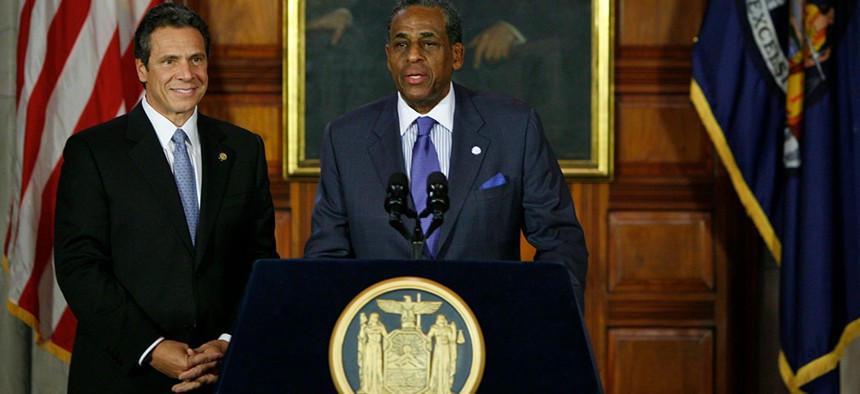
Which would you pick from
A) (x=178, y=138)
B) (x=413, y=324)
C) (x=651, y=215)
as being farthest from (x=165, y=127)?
(x=651, y=215)

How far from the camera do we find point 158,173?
8.44 ft

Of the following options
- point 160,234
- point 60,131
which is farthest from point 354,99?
point 160,234

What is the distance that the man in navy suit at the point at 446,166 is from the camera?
2.60 meters

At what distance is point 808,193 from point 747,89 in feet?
1.73

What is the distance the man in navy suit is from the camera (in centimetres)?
260

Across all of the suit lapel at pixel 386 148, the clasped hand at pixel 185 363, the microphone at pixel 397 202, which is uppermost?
the suit lapel at pixel 386 148

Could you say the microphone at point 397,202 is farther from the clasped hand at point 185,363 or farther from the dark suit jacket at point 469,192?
the clasped hand at point 185,363

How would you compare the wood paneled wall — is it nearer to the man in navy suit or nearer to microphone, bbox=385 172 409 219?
the man in navy suit

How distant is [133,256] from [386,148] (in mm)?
679

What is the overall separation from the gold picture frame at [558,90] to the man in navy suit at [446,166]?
6.92 ft

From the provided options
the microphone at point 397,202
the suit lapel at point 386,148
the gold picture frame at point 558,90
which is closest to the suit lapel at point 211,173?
the suit lapel at point 386,148

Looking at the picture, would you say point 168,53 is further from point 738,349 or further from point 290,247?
point 738,349

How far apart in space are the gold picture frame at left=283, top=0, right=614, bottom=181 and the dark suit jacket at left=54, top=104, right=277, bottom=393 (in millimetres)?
2282

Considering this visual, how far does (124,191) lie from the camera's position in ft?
8.36
